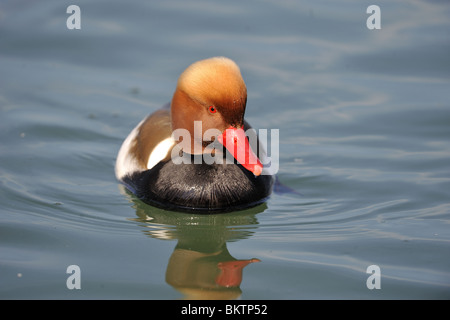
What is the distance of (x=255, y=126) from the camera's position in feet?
23.7

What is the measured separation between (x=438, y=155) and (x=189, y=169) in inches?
97.7

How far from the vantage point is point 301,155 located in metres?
6.64

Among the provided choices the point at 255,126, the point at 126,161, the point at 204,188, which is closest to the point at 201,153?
the point at 204,188

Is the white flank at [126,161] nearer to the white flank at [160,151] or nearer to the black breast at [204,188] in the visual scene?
the white flank at [160,151]

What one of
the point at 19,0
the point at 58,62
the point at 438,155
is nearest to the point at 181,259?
the point at 438,155

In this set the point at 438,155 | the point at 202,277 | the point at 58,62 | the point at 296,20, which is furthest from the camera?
the point at 296,20

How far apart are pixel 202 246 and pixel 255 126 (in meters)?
2.45

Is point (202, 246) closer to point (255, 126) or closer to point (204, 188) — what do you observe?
point (204, 188)

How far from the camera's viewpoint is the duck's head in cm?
485

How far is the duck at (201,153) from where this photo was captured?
16.1ft

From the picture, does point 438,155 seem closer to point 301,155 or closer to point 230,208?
point 301,155

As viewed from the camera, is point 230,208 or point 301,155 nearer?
point 230,208

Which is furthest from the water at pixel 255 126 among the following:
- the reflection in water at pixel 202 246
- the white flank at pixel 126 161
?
the white flank at pixel 126 161

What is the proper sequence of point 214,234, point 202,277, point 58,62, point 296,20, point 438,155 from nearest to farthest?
point 202,277, point 214,234, point 438,155, point 58,62, point 296,20
